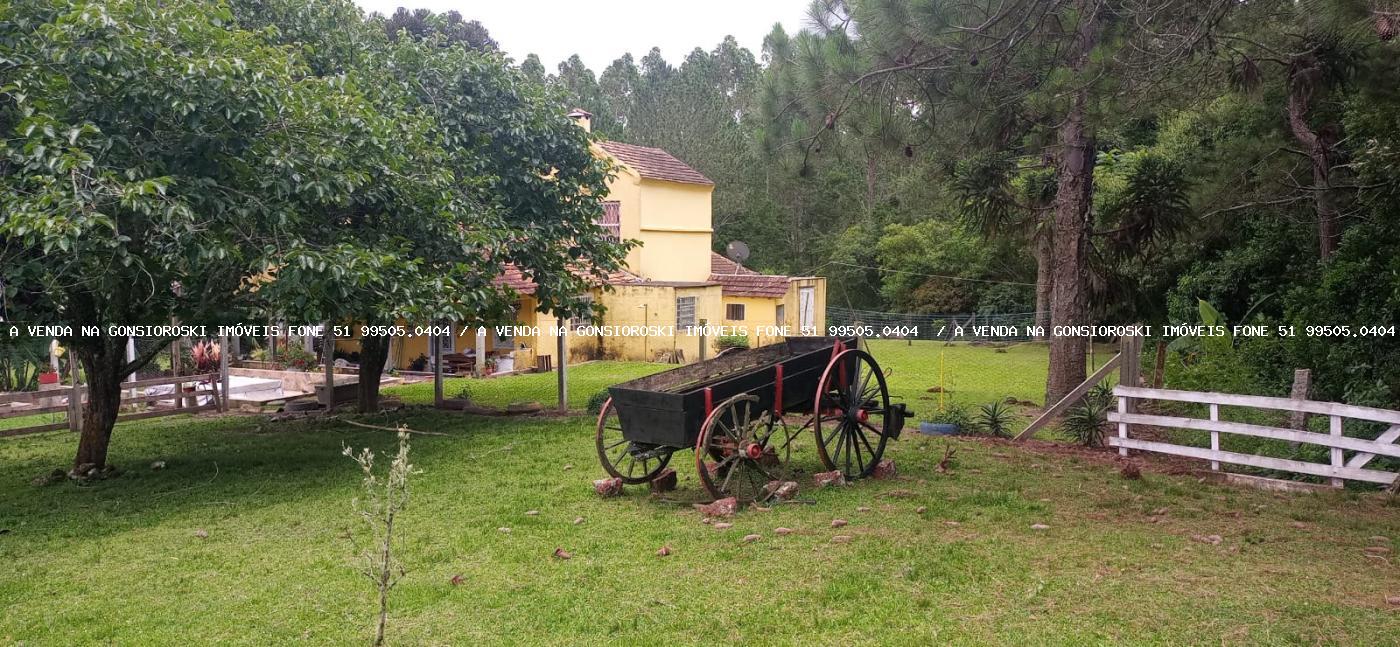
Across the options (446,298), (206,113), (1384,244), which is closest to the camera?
(206,113)

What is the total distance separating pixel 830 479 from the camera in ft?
30.7

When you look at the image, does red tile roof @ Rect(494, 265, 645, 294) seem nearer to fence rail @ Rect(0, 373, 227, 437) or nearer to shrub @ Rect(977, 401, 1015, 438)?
fence rail @ Rect(0, 373, 227, 437)

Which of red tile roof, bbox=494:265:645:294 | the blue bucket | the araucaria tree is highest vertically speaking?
the araucaria tree

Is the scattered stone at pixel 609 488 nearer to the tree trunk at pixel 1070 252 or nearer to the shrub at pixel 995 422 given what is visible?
the shrub at pixel 995 422

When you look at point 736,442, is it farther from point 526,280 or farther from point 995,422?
point 526,280

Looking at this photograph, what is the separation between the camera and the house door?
3081cm

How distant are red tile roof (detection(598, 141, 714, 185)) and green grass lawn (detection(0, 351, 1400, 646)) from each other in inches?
675

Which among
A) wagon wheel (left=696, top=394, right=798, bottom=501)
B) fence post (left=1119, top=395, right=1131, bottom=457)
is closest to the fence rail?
wagon wheel (left=696, top=394, right=798, bottom=501)

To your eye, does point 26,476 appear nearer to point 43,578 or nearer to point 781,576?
point 43,578

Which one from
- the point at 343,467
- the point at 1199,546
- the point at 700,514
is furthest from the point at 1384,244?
the point at 343,467

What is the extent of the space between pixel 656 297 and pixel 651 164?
4540mm

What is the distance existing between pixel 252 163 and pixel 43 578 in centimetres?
439

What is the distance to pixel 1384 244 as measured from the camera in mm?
12094

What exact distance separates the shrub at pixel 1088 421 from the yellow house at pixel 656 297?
1197 centimetres
